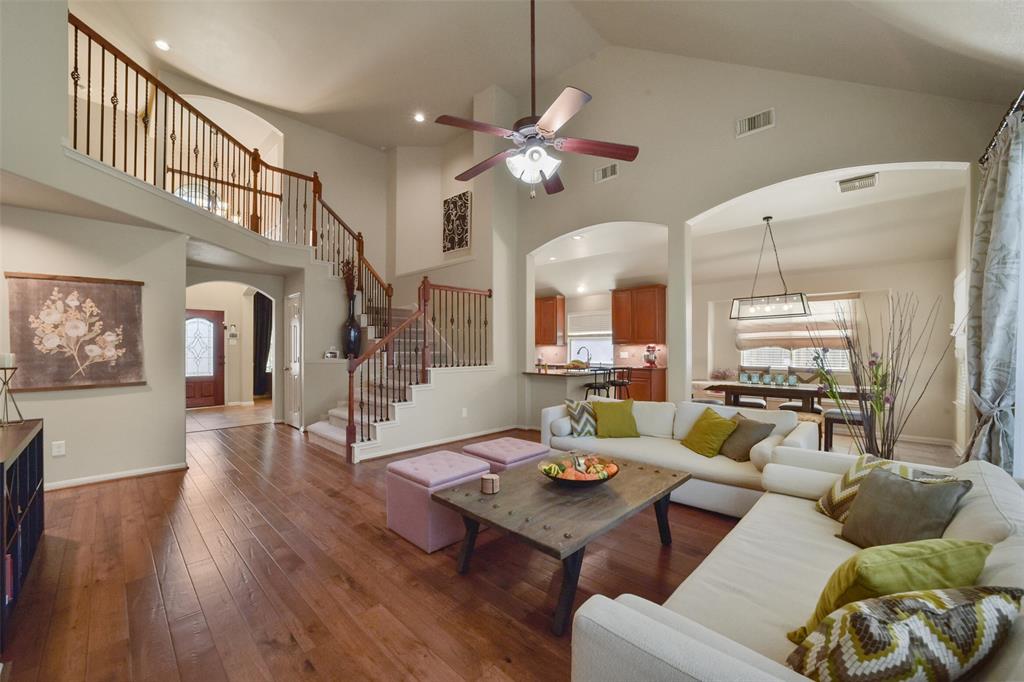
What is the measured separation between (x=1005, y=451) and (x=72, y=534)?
604 centimetres

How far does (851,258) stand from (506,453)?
6166mm

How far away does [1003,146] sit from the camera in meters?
2.41

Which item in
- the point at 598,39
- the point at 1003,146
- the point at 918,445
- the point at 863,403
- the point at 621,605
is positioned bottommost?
the point at 918,445

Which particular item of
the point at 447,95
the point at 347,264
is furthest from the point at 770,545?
the point at 447,95

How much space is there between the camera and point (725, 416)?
3.63m

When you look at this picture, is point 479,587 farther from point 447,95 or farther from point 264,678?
point 447,95

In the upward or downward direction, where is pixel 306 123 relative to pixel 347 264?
upward

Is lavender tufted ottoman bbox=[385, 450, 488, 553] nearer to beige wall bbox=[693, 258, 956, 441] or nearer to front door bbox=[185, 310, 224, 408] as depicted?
beige wall bbox=[693, 258, 956, 441]

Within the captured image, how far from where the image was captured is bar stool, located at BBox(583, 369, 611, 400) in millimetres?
6047

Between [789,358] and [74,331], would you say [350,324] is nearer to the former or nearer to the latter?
[74,331]

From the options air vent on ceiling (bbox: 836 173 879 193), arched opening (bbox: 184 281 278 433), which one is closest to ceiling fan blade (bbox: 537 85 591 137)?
air vent on ceiling (bbox: 836 173 879 193)

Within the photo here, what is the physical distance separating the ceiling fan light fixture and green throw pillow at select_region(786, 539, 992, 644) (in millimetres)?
2728

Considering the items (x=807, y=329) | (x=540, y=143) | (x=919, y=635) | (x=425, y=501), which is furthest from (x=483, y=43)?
(x=807, y=329)

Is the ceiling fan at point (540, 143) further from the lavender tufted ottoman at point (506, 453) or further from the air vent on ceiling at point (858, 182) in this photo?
the air vent on ceiling at point (858, 182)
